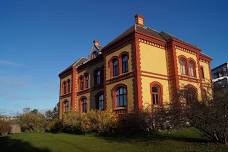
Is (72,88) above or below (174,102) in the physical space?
above

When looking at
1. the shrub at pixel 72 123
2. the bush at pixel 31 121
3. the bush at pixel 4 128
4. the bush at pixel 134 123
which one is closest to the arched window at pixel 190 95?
the bush at pixel 134 123

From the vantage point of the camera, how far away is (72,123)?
2389 centimetres

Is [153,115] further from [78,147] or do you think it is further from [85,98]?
[85,98]

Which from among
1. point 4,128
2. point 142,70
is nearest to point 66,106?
point 4,128

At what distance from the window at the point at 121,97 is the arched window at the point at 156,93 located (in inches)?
106

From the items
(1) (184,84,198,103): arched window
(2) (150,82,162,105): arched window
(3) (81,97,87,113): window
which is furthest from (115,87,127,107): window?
(1) (184,84,198,103): arched window

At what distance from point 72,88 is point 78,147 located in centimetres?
2085

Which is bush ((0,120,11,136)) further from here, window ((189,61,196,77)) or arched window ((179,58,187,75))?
window ((189,61,196,77))

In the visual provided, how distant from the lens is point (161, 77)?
76.8 feet

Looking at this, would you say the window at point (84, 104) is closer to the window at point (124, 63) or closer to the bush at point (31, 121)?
the bush at point (31, 121)

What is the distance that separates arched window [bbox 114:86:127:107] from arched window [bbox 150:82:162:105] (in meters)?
2.70

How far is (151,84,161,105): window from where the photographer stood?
22.4 meters

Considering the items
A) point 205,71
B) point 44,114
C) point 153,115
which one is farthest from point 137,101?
point 44,114

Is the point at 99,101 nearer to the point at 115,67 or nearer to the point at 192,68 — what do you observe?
the point at 115,67
